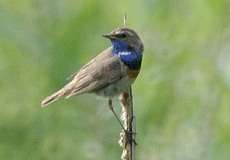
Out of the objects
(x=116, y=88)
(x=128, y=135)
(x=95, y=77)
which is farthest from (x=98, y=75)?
(x=128, y=135)

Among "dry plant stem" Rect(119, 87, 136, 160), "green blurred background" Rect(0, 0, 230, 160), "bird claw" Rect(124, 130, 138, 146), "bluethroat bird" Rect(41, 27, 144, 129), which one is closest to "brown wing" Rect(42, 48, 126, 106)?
"bluethroat bird" Rect(41, 27, 144, 129)

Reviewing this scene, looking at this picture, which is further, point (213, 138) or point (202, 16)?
point (202, 16)

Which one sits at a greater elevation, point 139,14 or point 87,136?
point 139,14

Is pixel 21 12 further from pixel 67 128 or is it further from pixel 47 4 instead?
pixel 67 128

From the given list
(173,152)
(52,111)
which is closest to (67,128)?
(52,111)

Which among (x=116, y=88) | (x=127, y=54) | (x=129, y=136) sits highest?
(x=127, y=54)

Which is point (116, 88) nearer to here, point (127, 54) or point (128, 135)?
point (127, 54)

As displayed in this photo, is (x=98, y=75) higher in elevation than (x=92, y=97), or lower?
lower
